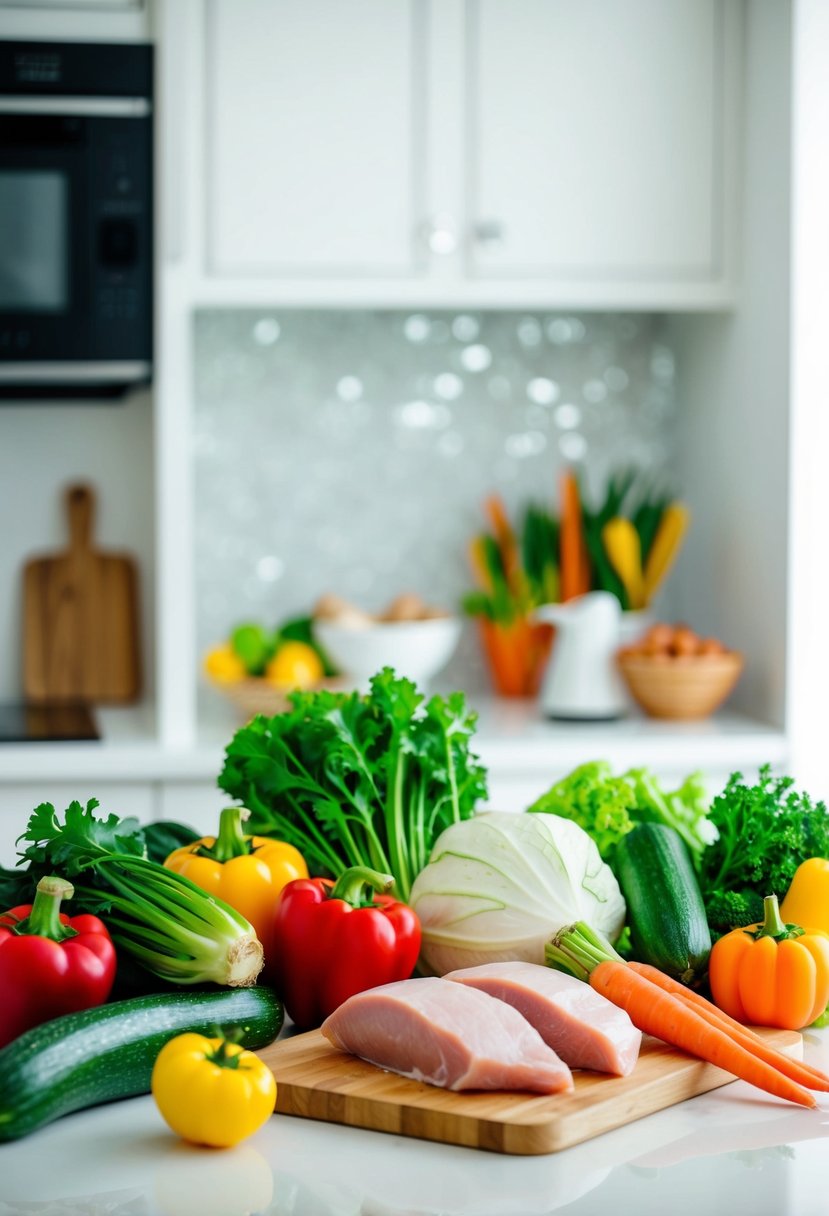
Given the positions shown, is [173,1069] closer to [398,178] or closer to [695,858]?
[695,858]

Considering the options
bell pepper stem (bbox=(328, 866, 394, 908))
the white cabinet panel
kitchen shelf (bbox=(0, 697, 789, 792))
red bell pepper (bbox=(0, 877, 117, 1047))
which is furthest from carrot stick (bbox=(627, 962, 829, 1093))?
the white cabinet panel

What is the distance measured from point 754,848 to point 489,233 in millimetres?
1694

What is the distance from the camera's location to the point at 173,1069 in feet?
3.24

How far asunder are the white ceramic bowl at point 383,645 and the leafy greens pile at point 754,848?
139cm

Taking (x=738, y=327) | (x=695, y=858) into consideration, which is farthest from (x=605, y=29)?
(x=695, y=858)

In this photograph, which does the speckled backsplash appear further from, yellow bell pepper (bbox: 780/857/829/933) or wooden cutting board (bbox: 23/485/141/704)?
yellow bell pepper (bbox: 780/857/829/933)

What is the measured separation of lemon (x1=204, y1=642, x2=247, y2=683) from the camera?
2.80 m

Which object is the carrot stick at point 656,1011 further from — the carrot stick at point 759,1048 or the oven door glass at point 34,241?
the oven door glass at point 34,241

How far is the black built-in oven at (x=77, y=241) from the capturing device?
2619mm

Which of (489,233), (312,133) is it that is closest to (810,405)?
(489,233)

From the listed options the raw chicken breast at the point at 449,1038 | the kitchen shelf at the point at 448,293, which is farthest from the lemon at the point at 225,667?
the raw chicken breast at the point at 449,1038

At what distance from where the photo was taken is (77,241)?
104 inches

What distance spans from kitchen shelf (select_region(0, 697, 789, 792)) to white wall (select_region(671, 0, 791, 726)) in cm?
14

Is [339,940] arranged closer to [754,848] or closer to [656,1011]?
[656,1011]
